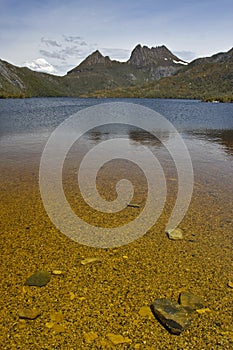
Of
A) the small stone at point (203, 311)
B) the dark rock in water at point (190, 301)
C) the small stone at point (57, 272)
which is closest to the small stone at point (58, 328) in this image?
the small stone at point (57, 272)

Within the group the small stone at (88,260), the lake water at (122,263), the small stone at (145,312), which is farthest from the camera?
the small stone at (88,260)

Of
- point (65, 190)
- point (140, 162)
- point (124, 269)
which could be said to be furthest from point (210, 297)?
point (140, 162)

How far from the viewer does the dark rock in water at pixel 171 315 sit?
4582 millimetres

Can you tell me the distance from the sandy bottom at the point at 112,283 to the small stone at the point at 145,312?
0.03 meters

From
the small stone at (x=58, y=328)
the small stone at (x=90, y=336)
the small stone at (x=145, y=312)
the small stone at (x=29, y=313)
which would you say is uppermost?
the small stone at (x=29, y=313)

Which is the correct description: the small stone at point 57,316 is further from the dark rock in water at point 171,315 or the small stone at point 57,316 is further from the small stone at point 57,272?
the dark rock in water at point 171,315

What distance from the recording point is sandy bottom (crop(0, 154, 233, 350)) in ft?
14.5

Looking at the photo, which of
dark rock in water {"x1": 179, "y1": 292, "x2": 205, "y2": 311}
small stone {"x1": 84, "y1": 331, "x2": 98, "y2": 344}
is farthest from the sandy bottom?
dark rock in water {"x1": 179, "y1": 292, "x2": 205, "y2": 311}

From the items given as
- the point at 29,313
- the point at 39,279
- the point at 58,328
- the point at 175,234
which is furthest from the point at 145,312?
the point at 175,234

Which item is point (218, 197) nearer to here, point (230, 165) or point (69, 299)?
point (230, 165)

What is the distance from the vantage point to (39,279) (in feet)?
18.7

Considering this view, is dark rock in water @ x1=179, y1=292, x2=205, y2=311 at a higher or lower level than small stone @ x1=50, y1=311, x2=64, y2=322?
lower

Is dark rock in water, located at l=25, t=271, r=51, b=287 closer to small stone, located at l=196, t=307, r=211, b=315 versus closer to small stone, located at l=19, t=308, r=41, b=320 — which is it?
small stone, located at l=19, t=308, r=41, b=320

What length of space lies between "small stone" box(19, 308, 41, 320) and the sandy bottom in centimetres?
6
